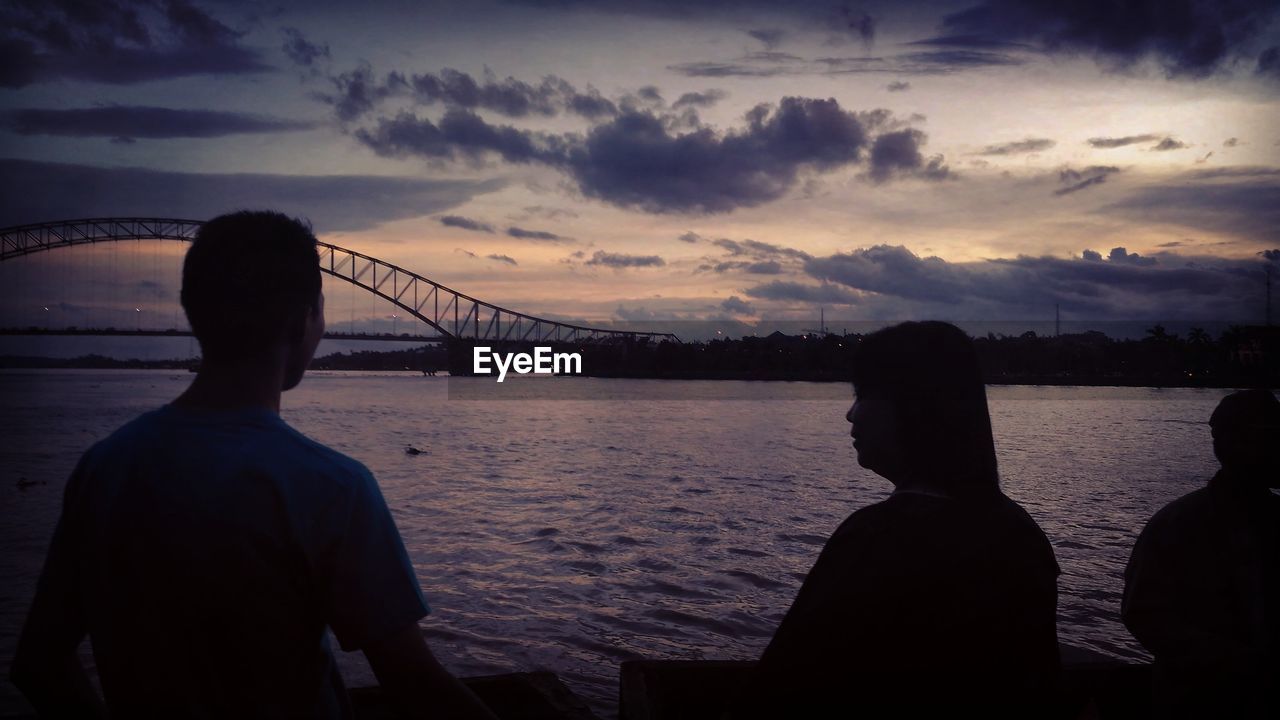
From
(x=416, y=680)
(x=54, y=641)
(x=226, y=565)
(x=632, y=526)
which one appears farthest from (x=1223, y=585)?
(x=632, y=526)

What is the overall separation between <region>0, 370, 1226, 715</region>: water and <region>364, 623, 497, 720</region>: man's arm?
523 cm

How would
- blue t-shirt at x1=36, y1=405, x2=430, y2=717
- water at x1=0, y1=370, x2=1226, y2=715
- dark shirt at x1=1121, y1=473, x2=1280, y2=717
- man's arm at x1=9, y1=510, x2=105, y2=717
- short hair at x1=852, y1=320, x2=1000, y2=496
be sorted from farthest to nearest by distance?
water at x1=0, y1=370, x2=1226, y2=715 → dark shirt at x1=1121, y1=473, x2=1280, y2=717 → short hair at x1=852, y1=320, x2=1000, y2=496 → man's arm at x1=9, y1=510, x2=105, y2=717 → blue t-shirt at x1=36, y1=405, x2=430, y2=717

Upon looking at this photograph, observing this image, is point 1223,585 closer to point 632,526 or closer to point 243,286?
point 243,286

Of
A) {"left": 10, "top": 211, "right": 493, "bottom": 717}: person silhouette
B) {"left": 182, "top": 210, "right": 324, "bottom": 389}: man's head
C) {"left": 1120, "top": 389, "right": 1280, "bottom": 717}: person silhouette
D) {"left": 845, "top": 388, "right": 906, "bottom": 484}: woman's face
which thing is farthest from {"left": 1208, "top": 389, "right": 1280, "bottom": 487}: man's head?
{"left": 182, "top": 210, "right": 324, "bottom": 389}: man's head

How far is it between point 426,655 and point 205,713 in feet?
1.30

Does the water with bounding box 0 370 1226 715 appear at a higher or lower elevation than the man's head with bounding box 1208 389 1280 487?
lower

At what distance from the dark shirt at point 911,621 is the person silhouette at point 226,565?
0.61 m

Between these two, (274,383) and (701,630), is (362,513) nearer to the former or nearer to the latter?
(274,383)

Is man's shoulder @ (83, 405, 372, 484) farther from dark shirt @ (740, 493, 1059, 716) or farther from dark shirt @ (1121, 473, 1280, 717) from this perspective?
dark shirt @ (1121, 473, 1280, 717)

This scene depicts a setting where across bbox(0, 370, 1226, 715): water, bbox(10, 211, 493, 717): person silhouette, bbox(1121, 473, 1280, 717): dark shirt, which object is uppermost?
bbox(10, 211, 493, 717): person silhouette

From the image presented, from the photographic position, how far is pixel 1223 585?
8.36ft

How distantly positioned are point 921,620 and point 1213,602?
177 cm

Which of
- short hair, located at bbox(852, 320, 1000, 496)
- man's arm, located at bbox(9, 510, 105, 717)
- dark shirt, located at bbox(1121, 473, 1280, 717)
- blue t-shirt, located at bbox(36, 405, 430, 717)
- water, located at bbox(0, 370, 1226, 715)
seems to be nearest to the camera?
blue t-shirt, located at bbox(36, 405, 430, 717)

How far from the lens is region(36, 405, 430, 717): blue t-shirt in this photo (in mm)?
1335
